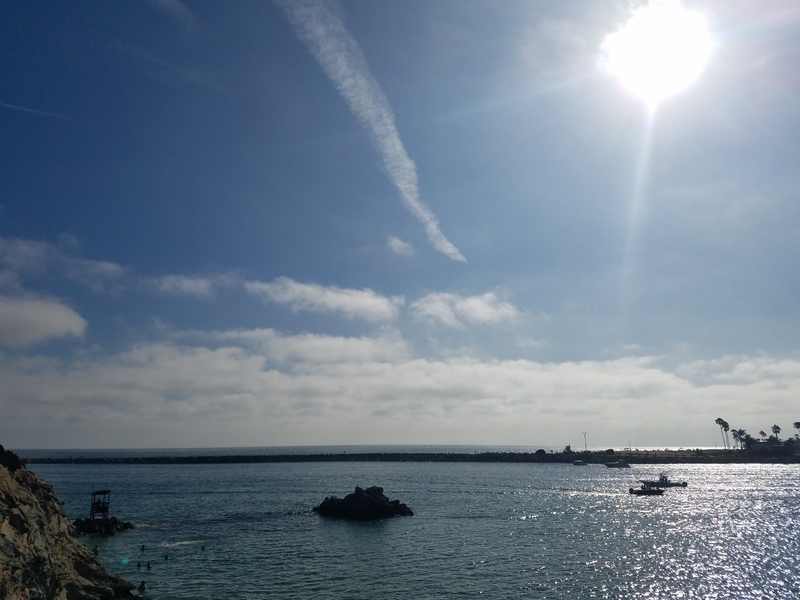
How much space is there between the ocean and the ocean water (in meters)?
0.19

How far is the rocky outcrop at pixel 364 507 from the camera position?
74.9 m

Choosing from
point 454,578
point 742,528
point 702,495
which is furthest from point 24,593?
point 702,495

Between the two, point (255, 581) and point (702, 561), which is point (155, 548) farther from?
point (702, 561)

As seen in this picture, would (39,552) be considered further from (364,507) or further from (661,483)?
(661,483)

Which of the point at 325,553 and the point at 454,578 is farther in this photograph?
the point at 325,553

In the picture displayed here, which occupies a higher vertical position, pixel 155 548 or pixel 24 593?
pixel 24 593

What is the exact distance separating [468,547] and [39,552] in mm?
39063

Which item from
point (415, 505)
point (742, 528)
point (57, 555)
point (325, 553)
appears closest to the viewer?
point (57, 555)

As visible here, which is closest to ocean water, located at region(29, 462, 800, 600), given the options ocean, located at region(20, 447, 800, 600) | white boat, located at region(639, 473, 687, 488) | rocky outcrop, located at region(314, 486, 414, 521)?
ocean, located at region(20, 447, 800, 600)

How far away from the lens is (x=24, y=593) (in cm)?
2600

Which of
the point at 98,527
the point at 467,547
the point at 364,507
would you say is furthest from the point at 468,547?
the point at 98,527

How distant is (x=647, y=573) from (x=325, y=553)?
29878 mm

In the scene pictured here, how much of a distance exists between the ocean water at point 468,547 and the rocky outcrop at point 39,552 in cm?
556

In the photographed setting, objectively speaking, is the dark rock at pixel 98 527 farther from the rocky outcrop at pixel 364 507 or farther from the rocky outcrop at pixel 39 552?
the rocky outcrop at pixel 39 552
